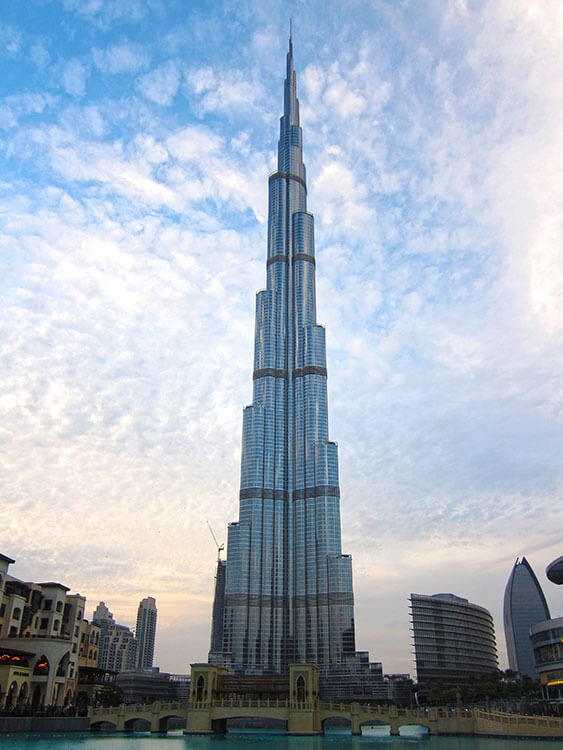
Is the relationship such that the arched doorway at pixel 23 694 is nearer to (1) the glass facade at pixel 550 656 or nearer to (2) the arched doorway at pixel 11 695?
(2) the arched doorway at pixel 11 695

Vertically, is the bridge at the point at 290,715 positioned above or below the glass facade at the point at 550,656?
below

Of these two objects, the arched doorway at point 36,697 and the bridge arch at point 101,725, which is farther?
the bridge arch at point 101,725

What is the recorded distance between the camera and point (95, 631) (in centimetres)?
14825

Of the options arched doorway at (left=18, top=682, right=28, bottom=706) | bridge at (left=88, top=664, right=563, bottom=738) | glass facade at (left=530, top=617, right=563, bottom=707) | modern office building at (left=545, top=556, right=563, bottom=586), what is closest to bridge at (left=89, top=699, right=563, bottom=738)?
bridge at (left=88, top=664, right=563, bottom=738)

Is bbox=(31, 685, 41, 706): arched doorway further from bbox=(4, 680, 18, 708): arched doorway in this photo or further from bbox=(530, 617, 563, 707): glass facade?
bbox=(530, 617, 563, 707): glass facade

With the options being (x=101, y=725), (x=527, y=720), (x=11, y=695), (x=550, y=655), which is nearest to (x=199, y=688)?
(x=101, y=725)

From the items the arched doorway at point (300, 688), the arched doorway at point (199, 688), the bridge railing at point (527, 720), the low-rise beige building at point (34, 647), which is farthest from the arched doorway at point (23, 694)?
the bridge railing at point (527, 720)

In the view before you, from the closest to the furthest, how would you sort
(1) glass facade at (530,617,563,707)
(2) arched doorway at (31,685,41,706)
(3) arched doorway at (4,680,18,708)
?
(3) arched doorway at (4,680,18,708) < (2) arched doorway at (31,685,41,706) < (1) glass facade at (530,617,563,707)

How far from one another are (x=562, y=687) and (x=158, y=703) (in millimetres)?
91404

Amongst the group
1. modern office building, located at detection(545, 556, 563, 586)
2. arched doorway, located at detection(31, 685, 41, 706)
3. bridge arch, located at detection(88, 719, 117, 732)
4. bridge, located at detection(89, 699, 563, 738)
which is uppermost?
modern office building, located at detection(545, 556, 563, 586)

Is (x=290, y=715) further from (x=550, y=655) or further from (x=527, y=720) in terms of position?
(x=550, y=655)

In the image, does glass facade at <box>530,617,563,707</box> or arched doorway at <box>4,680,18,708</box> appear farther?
glass facade at <box>530,617,563,707</box>

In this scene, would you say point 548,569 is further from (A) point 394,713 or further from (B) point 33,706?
(B) point 33,706

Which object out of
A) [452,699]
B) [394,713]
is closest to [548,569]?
[452,699]
